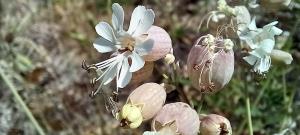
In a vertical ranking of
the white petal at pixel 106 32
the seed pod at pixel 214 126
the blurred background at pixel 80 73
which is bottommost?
the blurred background at pixel 80 73

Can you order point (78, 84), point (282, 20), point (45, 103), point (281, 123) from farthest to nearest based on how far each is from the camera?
1. point (78, 84)
2. point (45, 103)
3. point (282, 20)
4. point (281, 123)

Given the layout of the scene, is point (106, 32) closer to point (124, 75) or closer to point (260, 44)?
point (124, 75)

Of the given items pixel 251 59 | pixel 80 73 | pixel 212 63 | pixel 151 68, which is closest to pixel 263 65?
pixel 251 59

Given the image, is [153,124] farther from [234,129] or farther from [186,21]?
[186,21]

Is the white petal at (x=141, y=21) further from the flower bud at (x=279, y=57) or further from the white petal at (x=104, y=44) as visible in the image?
the flower bud at (x=279, y=57)

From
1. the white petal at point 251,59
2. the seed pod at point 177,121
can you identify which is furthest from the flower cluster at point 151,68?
the white petal at point 251,59

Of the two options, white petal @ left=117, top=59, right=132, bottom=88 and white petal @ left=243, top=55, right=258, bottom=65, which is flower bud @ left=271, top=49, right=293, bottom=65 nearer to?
white petal @ left=243, top=55, right=258, bottom=65

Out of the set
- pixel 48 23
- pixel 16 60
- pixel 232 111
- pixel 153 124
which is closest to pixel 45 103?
pixel 16 60
